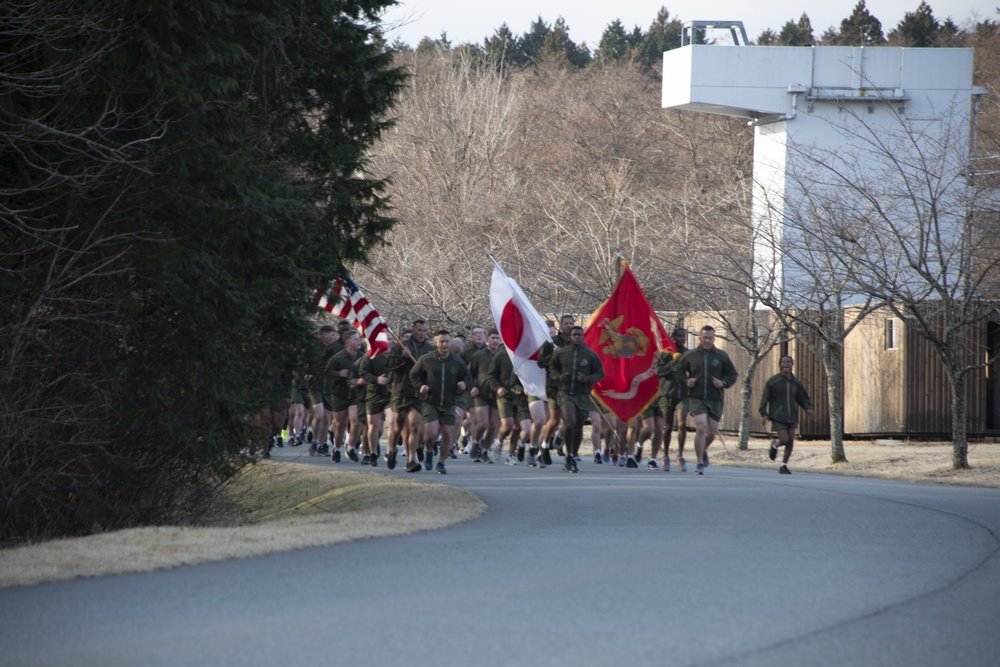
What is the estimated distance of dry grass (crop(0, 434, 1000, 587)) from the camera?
9.13 metres

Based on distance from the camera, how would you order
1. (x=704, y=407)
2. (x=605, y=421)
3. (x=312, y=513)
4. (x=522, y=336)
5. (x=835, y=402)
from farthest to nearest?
(x=835, y=402)
(x=605, y=421)
(x=522, y=336)
(x=704, y=407)
(x=312, y=513)

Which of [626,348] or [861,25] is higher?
[861,25]

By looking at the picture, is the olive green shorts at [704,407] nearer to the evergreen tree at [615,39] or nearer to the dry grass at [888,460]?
the dry grass at [888,460]

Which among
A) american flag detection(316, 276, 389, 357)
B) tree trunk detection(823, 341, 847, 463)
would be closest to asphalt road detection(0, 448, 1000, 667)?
american flag detection(316, 276, 389, 357)

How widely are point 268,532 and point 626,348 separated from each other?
13.2m

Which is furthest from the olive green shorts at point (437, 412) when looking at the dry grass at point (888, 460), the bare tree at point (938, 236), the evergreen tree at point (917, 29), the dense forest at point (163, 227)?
the evergreen tree at point (917, 29)

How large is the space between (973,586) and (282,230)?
767 cm

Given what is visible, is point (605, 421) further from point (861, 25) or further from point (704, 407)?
point (861, 25)

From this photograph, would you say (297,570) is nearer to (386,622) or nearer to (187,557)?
(187,557)

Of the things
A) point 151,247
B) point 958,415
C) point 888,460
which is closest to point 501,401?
point 888,460

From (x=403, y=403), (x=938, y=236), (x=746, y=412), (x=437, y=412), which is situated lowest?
(x=437, y=412)

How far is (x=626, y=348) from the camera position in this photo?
928 inches

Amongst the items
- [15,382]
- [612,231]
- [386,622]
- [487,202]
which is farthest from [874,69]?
[386,622]

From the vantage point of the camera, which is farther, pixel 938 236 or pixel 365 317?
pixel 938 236
